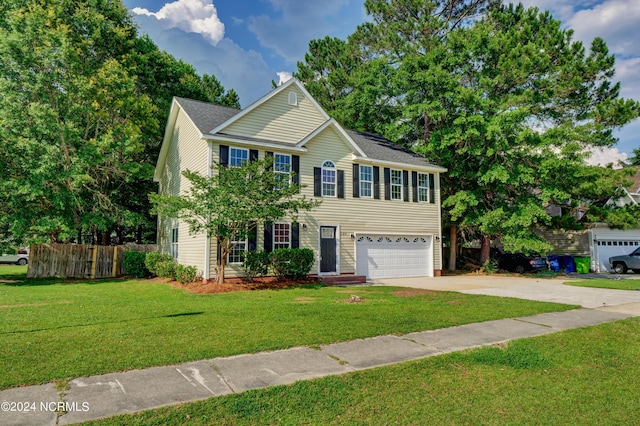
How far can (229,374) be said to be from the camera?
4633 mm

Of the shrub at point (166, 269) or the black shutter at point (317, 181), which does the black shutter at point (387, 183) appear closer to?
the black shutter at point (317, 181)

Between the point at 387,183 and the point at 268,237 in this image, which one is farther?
the point at 387,183

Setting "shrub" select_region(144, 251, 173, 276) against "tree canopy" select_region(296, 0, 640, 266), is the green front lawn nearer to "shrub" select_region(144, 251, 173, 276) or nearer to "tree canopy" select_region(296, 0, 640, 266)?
"shrub" select_region(144, 251, 173, 276)

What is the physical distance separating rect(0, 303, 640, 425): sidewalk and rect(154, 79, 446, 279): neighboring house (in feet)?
30.8

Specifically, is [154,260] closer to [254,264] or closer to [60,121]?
[254,264]

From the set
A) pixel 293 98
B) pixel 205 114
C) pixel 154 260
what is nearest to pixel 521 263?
pixel 293 98

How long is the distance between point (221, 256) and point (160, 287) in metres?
2.38

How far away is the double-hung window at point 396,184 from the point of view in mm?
19094

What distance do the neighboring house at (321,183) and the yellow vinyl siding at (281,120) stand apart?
43 mm

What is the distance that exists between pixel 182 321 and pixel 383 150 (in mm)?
15121

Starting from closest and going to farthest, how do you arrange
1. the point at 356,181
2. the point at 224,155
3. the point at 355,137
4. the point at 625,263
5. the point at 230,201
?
the point at 230,201
the point at 224,155
the point at 356,181
the point at 355,137
the point at 625,263

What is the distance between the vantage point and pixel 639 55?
730 inches

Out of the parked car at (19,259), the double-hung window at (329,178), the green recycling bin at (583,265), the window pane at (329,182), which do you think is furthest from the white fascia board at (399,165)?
the parked car at (19,259)

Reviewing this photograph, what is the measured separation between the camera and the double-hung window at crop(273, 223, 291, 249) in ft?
51.0
